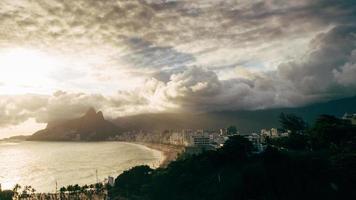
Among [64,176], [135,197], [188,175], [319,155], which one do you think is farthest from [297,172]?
[64,176]

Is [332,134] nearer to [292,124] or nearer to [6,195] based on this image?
[292,124]

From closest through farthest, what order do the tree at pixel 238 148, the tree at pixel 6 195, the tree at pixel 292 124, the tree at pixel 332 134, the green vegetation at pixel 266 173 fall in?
the green vegetation at pixel 266 173, the tree at pixel 332 134, the tree at pixel 238 148, the tree at pixel 6 195, the tree at pixel 292 124

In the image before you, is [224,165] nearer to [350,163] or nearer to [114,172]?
[350,163]

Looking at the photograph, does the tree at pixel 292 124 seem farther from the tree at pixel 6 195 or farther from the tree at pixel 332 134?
the tree at pixel 6 195

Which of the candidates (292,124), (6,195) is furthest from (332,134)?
(6,195)

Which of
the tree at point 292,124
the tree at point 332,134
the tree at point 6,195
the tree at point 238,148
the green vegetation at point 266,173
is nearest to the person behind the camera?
the green vegetation at point 266,173

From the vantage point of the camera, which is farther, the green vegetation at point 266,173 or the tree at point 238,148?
the tree at point 238,148

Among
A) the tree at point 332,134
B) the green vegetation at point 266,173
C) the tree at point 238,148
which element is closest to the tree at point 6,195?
the green vegetation at point 266,173

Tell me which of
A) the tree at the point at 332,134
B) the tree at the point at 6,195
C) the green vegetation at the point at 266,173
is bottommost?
the tree at the point at 6,195

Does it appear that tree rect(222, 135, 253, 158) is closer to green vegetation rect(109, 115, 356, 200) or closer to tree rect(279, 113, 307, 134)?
green vegetation rect(109, 115, 356, 200)
